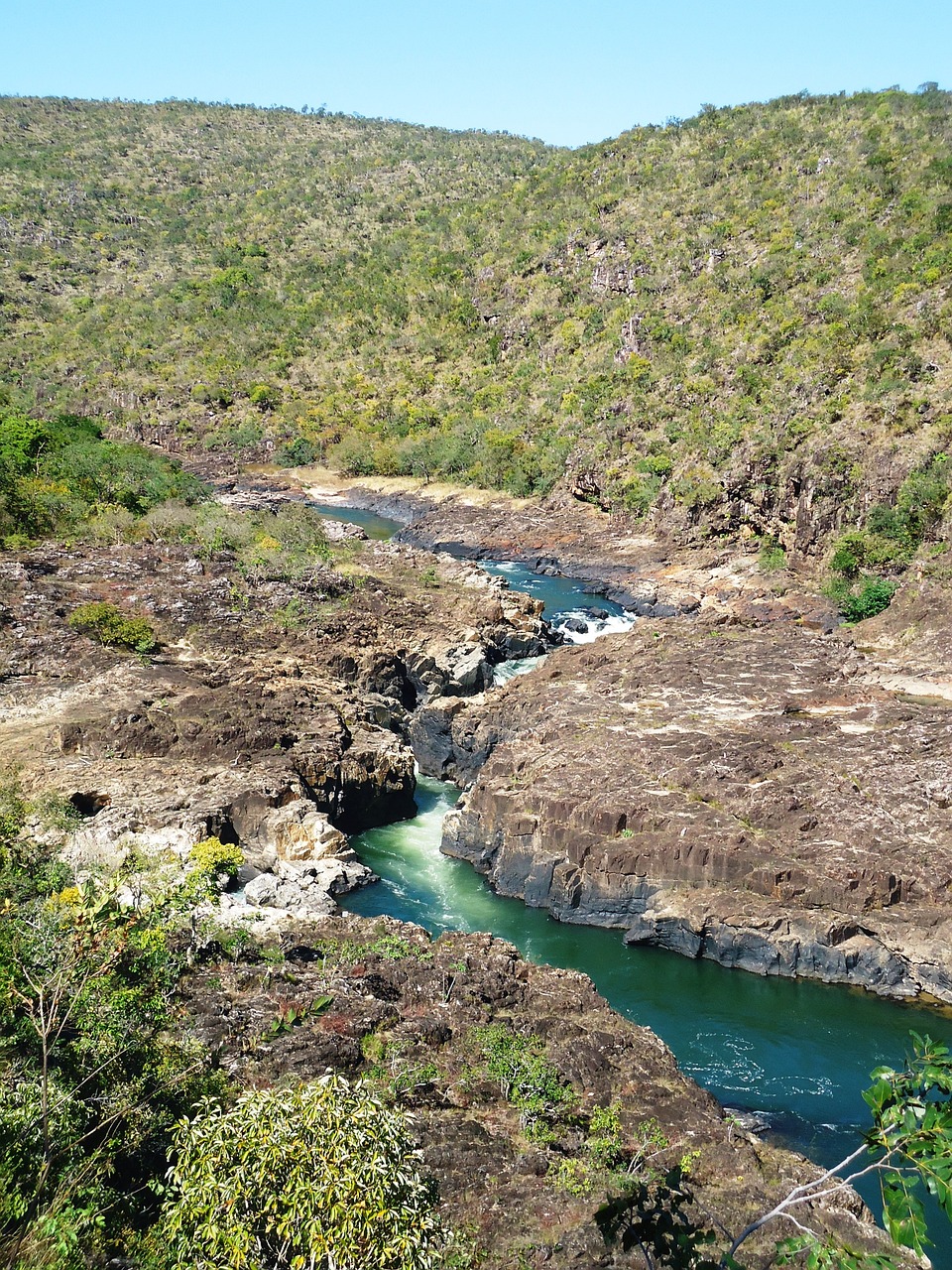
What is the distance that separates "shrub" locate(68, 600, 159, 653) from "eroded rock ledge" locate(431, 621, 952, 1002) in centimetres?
1154

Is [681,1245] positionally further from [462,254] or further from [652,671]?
[462,254]

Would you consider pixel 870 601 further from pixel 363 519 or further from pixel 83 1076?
pixel 363 519

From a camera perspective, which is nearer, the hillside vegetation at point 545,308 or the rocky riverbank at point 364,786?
the rocky riverbank at point 364,786

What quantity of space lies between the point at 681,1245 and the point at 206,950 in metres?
15.2

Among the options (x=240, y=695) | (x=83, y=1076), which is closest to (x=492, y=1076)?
(x=83, y=1076)

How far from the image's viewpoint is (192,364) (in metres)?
101

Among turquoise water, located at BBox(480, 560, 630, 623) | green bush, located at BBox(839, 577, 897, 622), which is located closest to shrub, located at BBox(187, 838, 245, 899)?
turquoise water, located at BBox(480, 560, 630, 623)

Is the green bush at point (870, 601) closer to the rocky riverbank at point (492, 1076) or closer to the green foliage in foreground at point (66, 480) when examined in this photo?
the rocky riverbank at point (492, 1076)

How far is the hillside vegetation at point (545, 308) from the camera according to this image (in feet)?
184

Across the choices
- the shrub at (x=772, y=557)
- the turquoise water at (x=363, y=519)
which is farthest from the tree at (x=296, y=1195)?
the turquoise water at (x=363, y=519)

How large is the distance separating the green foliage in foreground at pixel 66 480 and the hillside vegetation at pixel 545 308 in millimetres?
25969

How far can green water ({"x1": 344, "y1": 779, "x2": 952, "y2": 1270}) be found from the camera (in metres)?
19.4

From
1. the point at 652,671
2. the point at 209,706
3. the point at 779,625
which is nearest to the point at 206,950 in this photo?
the point at 209,706

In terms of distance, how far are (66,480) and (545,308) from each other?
5272 centimetres
